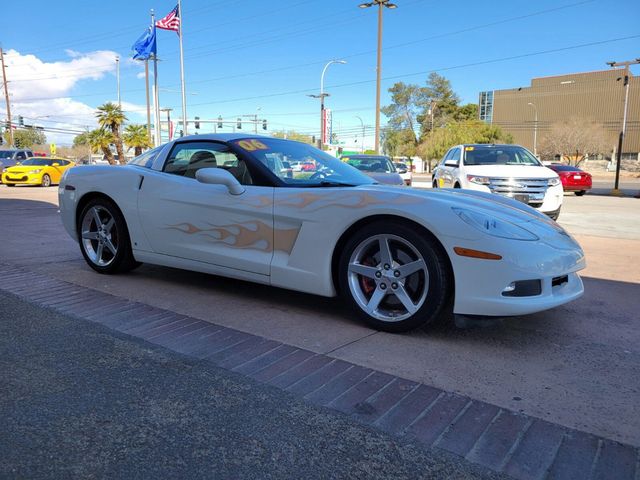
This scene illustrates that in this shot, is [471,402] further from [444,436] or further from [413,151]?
[413,151]

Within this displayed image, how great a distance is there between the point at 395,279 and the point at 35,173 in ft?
79.4

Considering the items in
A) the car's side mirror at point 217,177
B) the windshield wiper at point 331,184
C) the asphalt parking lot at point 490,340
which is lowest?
the asphalt parking lot at point 490,340

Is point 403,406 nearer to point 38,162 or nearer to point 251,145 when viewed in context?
point 251,145

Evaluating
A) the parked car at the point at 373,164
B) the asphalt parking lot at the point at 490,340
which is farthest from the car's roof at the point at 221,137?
the parked car at the point at 373,164

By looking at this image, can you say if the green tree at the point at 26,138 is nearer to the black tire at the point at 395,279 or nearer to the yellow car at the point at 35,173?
the yellow car at the point at 35,173

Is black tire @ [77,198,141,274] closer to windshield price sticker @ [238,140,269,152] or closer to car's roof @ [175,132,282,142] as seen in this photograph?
car's roof @ [175,132,282,142]

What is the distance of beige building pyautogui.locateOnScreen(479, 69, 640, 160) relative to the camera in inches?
3108

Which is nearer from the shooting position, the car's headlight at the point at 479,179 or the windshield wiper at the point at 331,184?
the windshield wiper at the point at 331,184

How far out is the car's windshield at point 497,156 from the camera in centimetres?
1044

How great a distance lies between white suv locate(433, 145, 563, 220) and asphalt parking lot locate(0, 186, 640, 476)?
3291 millimetres

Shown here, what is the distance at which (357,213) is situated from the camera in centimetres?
361

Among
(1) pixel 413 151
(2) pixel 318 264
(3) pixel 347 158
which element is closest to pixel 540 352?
(2) pixel 318 264

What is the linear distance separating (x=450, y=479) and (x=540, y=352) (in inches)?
64.0

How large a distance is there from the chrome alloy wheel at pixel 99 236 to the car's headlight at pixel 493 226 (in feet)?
11.6
